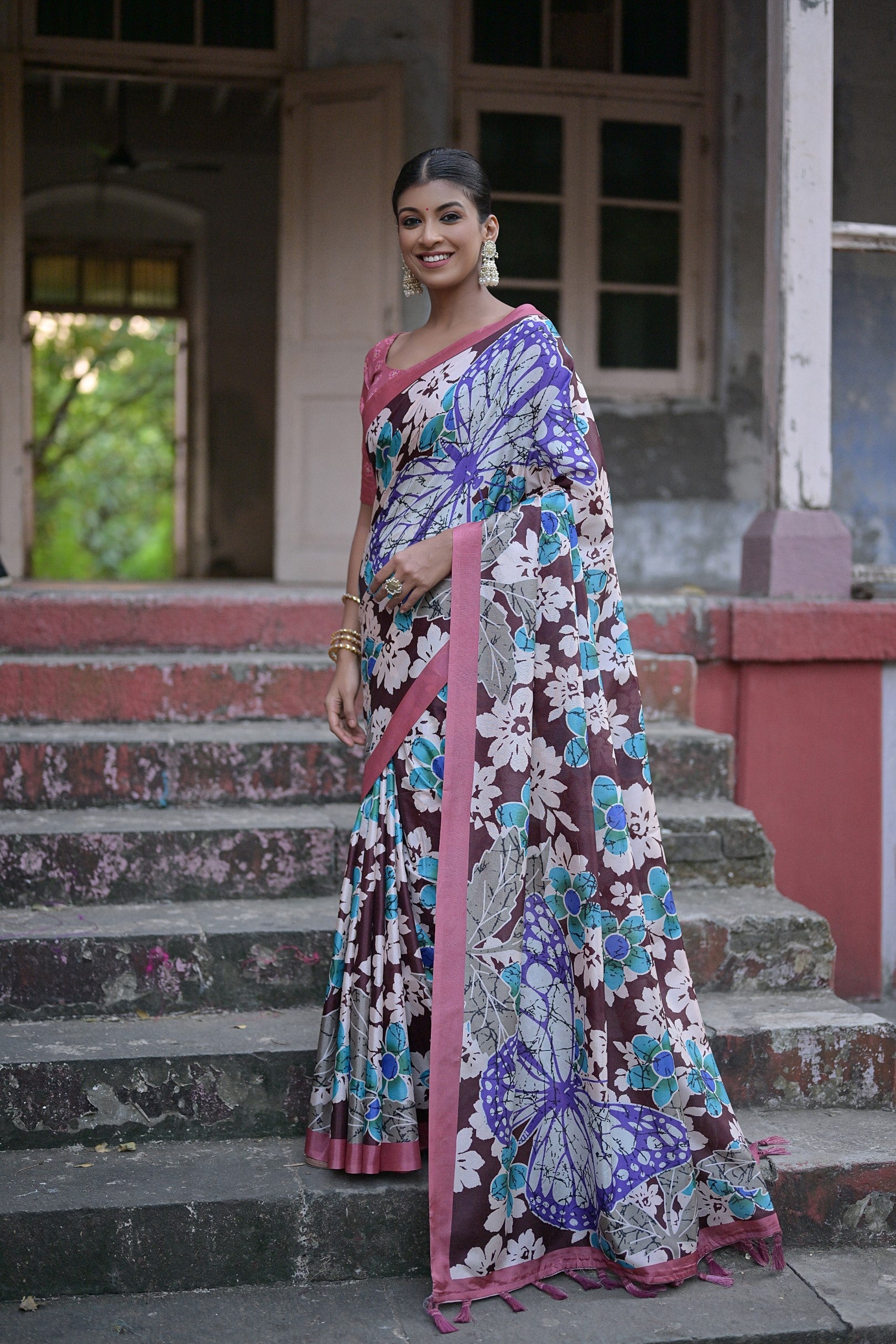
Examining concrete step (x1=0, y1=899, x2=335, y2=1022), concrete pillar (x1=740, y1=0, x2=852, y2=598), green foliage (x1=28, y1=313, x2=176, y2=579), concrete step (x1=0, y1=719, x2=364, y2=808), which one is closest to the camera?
concrete step (x1=0, y1=899, x2=335, y2=1022)

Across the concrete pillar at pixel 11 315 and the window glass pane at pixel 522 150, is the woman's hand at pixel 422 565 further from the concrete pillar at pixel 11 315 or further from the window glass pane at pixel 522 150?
the window glass pane at pixel 522 150

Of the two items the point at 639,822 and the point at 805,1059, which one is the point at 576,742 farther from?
the point at 805,1059

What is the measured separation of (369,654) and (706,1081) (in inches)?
37.2

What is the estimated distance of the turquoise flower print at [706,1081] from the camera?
2303 mm

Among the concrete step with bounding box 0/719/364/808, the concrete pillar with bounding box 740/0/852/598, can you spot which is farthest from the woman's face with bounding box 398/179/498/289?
the concrete pillar with bounding box 740/0/852/598

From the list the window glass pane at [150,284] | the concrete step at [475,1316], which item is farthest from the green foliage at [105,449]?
the concrete step at [475,1316]

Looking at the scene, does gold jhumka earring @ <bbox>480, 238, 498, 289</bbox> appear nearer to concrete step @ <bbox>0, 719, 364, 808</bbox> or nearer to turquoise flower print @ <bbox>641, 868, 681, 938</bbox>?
turquoise flower print @ <bbox>641, 868, 681, 938</bbox>

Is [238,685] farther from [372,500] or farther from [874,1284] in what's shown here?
[874,1284]

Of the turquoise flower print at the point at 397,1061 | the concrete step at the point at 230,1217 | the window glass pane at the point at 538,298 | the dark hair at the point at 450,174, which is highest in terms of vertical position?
the window glass pane at the point at 538,298

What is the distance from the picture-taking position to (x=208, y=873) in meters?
3.01

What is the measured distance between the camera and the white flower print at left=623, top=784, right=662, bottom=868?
2.33m

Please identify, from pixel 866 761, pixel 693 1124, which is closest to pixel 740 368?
pixel 866 761

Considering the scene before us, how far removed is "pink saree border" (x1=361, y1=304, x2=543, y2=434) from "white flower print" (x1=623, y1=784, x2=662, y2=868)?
793 millimetres

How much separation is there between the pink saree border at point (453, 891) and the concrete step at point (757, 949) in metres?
0.90
